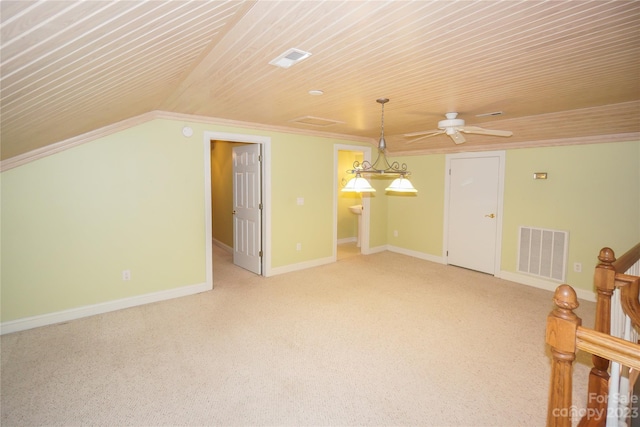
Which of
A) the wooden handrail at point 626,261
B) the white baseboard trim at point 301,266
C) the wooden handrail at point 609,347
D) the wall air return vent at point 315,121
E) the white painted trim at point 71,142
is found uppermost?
the wall air return vent at point 315,121

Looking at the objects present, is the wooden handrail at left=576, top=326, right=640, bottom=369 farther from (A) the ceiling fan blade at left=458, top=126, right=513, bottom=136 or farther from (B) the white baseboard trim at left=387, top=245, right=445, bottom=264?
(B) the white baseboard trim at left=387, top=245, right=445, bottom=264

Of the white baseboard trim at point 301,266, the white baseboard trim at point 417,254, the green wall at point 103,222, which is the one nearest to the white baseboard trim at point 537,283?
the white baseboard trim at point 417,254

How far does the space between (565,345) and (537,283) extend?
14.1 ft

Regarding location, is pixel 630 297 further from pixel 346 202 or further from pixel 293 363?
pixel 346 202

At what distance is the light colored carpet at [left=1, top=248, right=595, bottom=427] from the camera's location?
2.23 metres

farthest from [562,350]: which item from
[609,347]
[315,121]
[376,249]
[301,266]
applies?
[376,249]

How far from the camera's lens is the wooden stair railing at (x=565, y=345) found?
1214 mm

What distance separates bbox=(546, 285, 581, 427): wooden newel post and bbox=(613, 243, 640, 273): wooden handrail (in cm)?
103

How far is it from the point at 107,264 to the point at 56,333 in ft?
2.71

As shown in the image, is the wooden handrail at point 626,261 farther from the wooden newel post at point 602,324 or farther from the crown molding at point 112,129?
the crown molding at point 112,129

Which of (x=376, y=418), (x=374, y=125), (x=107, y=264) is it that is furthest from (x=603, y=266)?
(x=107, y=264)

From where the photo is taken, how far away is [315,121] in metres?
4.56

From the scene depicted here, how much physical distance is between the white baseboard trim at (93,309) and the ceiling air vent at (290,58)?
10.8 feet

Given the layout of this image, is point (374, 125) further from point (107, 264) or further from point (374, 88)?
point (107, 264)
